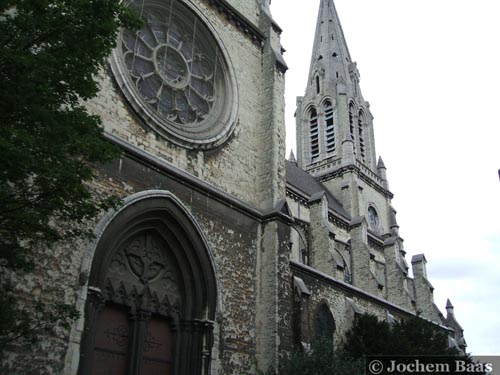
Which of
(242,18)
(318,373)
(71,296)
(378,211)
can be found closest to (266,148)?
(242,18)

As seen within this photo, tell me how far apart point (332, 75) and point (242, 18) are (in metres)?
25.7

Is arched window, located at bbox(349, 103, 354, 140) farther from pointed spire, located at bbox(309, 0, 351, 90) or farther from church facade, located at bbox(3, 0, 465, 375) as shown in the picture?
church facade, located at bbox(3, 0, 465, 375)

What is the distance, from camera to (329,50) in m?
41.4

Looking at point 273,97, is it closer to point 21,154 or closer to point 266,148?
point 266,148

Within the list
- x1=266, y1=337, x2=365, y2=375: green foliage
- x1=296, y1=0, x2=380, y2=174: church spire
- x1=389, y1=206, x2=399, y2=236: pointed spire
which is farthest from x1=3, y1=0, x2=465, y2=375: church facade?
x1=296, y1=0, x2=380, y2=174: church spire

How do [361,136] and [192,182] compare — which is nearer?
[192,182]

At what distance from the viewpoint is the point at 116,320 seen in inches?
388

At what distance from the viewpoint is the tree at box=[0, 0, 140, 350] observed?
5.18 meters

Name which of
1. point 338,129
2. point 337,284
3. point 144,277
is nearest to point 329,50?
point 338,129

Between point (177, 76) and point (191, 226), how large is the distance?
161 inches

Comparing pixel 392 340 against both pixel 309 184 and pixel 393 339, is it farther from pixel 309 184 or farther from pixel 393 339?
pixel 309 184

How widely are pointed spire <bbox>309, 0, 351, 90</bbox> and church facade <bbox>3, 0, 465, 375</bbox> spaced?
80.0ft

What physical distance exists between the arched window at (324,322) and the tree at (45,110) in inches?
420

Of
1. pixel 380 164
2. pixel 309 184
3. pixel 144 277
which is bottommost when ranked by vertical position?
pixel 144 277
